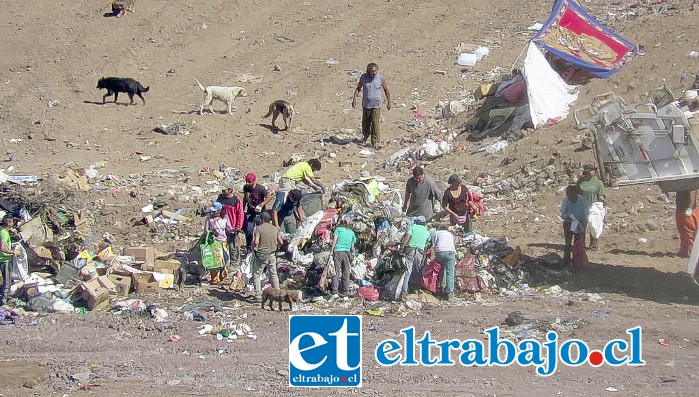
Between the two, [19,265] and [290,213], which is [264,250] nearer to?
[290,213]

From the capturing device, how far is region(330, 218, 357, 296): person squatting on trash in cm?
1197

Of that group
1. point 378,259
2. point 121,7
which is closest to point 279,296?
point 378,259

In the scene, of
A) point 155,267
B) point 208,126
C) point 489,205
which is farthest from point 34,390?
point 208,126

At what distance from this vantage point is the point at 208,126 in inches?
776

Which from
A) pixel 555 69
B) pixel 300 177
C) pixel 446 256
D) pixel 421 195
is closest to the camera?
pixel 446 256

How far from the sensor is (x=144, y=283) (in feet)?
41.3

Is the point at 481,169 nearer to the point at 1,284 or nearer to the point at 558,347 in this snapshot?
the point at 558,347

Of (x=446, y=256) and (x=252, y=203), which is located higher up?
(x=252, y=203)

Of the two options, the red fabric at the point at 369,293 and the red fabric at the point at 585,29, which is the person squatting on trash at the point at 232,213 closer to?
the red fabric at the point at 369,293

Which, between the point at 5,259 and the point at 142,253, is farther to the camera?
the point at 142,253

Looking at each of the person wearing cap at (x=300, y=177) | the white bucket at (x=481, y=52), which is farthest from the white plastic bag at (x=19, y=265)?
the white bucket at (x=481, y=52)

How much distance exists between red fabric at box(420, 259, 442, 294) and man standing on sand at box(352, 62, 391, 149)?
20.0ft

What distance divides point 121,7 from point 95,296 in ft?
48.2

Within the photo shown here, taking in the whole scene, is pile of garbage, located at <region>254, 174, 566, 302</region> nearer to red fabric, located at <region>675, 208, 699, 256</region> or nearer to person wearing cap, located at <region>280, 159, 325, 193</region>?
person wearing cap, located at <region>280, 159, 325, 193</region>
